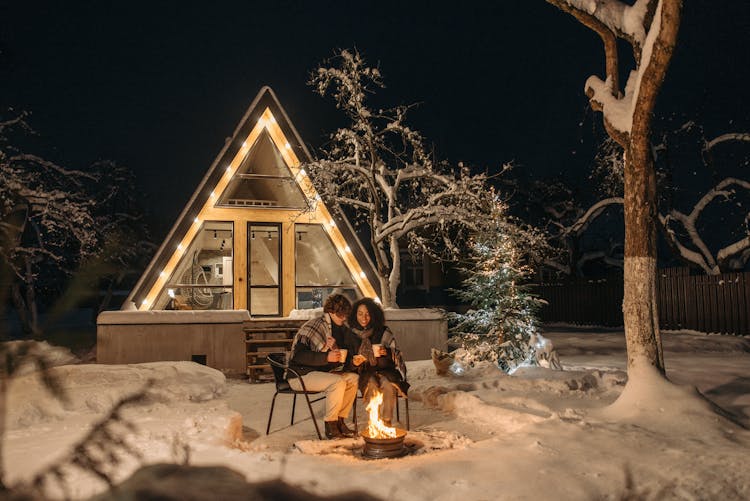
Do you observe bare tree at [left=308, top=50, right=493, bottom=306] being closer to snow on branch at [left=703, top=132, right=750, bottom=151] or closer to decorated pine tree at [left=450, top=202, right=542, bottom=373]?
decorated pine tree at [left=450, top=202, right=542, bottom=373]

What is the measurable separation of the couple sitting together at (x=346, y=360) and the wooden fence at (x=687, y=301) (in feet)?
44.2

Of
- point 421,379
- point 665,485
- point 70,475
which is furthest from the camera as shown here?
point 421,379

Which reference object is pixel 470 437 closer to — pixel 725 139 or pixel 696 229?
pixel 696 229

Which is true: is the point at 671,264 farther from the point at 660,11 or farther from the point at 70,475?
the point at 70,475

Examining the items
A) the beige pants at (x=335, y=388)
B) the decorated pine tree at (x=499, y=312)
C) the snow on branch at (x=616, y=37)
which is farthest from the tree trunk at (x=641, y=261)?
the decorated pine tree at (x=499, y=312)

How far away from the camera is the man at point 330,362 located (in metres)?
5.97

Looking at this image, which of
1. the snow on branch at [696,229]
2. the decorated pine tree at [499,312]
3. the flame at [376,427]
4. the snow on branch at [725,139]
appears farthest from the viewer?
the snow on branch at [696,229]

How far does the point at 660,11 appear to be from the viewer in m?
5.96

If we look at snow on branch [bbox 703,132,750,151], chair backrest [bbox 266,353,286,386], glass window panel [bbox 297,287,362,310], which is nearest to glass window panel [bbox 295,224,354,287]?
glass window panel [bbox 297,287,362,310]

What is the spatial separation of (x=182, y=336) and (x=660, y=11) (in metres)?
8.85

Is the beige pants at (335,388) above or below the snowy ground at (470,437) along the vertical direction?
above

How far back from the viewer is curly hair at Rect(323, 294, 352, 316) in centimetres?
640

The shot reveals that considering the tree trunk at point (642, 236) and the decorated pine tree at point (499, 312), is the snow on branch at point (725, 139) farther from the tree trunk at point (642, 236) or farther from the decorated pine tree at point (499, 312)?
the tree trunk at point (642, 236)

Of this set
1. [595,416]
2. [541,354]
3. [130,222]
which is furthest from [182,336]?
[130,222]
